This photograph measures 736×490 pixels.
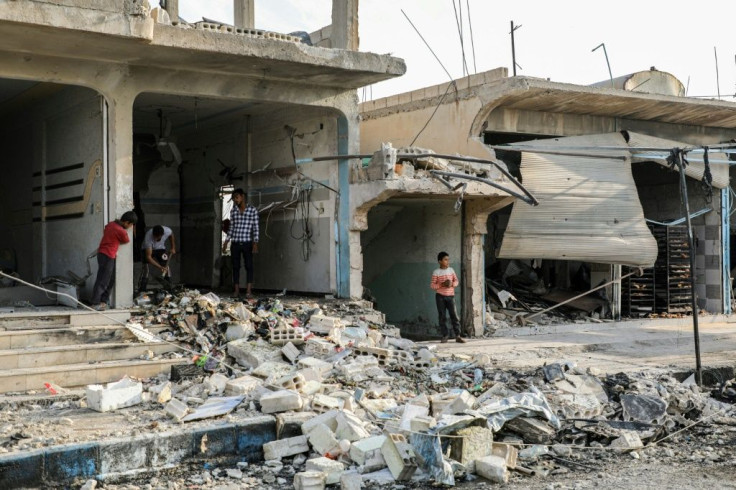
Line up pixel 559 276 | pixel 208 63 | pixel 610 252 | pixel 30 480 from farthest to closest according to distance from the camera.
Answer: pixel 559 276
pixel 610 252
pixel 208 63
pixel 30 480

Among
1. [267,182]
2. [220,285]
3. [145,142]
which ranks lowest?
[220,285]

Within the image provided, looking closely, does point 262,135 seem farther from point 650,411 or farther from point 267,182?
point 650,411

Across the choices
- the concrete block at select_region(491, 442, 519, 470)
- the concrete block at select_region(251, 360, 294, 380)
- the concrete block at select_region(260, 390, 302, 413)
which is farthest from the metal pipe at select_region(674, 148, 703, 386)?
the concrete block at select_region(260, 390, 302, 413)

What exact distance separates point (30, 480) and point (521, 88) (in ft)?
34.1

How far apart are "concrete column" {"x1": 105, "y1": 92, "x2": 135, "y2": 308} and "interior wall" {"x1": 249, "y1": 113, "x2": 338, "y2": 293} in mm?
3604

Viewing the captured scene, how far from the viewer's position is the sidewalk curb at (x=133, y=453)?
6367 millimetres

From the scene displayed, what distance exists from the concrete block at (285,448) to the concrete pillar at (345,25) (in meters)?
7.52

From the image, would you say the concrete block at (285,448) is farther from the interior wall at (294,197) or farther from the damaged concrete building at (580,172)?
the damaged concrete building at (580,172)

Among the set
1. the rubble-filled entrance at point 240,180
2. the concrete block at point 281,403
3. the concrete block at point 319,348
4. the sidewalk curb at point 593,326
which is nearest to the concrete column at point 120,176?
the rubble-filled entrance at point 240,180

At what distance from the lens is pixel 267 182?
15219 mm

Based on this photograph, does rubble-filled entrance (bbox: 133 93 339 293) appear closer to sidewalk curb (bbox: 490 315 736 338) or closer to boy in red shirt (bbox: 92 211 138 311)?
boy in red shirt (bbox: 92 211 138 311)

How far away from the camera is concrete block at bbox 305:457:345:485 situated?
255 inches

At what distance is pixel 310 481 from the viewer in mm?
6336

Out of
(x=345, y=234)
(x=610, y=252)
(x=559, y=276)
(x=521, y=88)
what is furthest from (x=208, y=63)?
(x=559, y=276)
